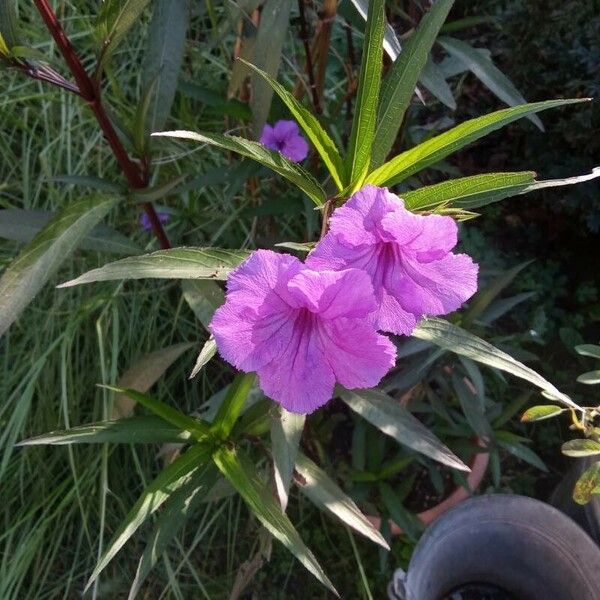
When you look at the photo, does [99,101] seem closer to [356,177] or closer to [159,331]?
[356,177]

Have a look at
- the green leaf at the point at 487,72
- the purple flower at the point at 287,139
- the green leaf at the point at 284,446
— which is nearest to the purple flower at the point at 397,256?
the green leaf at the point at 284,446

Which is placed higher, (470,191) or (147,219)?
(470,191)

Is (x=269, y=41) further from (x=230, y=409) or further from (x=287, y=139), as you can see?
(x=230, y=409)

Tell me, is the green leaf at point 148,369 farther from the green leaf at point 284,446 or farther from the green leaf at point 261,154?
the green leaf at point 261,154

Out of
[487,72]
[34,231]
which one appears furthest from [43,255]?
[487,72]

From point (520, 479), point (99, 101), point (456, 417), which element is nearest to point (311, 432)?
point (456, 417)

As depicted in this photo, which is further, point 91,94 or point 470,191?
point 91,94
